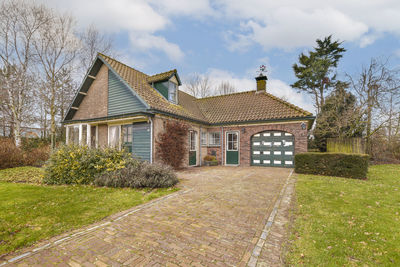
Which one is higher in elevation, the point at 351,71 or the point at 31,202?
the point at 351,71

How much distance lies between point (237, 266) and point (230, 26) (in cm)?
1269

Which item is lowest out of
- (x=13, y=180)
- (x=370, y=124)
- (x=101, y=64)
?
(x=13, y=180)

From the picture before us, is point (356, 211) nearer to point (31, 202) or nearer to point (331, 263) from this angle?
point (331, 263)

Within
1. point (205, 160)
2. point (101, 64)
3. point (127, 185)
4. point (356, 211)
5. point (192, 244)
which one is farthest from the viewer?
point (205, 160)

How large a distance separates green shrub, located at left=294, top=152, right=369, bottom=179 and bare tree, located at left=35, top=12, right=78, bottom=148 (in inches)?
820

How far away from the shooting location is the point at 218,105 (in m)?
17.5

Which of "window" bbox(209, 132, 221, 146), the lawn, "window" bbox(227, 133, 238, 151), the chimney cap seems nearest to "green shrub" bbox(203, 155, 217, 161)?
"window" bbox(209, 132, 221, 146)

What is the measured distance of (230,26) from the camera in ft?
38.9

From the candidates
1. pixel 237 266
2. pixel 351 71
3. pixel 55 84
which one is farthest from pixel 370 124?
pixel 55 84

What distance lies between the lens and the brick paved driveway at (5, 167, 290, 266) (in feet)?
8.99

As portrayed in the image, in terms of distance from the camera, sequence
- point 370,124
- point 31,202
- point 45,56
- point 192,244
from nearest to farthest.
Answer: point 192,244 → point 31,202 → point 370,124 → point 45,56

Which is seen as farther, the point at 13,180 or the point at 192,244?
the point at 13,180

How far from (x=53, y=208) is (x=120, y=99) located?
8.37 m

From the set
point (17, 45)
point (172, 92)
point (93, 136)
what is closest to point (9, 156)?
point (93, 136)
